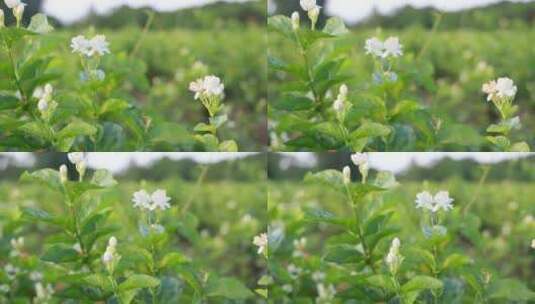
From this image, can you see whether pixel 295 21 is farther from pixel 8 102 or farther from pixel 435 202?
pixel 8 102

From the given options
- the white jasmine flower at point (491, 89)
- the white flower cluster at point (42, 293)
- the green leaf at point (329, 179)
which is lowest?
the white flower cluster at point (42, 293)

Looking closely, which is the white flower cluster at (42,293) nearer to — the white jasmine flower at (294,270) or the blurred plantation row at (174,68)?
the blurred plantation row at (174,68)

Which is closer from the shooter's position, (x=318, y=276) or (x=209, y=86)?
(x=209, y=86)

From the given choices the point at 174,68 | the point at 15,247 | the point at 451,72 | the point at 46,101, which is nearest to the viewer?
the point at 46,101

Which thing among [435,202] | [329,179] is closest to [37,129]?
[329,179]

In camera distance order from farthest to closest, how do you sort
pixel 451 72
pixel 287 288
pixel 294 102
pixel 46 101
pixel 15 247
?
pixel 451 72
pixel 15 247
pixel 287 288
pixel 294 102
pixel 46 101

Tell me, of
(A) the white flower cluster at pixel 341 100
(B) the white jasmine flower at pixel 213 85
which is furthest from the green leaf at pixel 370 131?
(B) the white jasmine flower at pixel 213 85

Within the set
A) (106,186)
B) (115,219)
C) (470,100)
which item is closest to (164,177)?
(115,219)
